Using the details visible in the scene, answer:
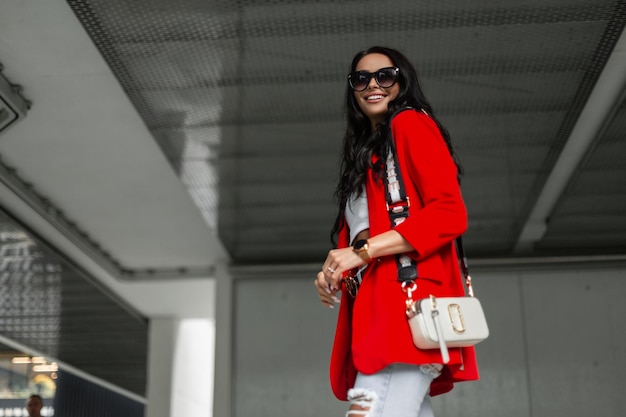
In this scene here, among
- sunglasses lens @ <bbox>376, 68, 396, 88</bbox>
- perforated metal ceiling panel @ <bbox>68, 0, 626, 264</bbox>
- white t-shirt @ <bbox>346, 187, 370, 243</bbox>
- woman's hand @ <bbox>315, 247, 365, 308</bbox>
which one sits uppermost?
perforated metal ceiling panel @ <bbox>68, 0, 626, 264</bbox>

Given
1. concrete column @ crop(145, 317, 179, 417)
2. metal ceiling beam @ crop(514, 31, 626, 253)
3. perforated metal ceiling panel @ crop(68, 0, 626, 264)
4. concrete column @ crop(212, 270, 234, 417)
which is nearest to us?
perforated metal ceiling panel @ crop(68, 0, 626, 264)

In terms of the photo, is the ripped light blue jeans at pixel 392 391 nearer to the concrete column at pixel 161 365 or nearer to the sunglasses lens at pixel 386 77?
the sunglasses lens at pixel 386 77

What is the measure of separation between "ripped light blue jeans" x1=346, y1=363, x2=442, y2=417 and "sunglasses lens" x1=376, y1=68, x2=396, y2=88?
70 cm

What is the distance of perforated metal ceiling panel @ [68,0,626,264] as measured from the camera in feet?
15.8

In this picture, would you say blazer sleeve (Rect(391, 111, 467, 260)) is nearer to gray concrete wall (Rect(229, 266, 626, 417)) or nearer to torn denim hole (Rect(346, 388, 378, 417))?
torn denim hole (Rect(346, 388, 378, 417))

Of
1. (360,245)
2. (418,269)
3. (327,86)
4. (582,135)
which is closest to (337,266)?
(360,245)

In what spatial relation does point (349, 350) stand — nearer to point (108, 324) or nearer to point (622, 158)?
point (622, 158)

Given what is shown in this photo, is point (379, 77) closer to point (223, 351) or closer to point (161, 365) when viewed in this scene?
point (223, 351)

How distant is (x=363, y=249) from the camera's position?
1853mm

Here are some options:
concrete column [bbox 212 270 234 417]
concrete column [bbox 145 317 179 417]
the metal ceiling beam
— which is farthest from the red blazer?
concrete column [bbox 145 317 179 417]

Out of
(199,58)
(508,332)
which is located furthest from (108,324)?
(199,58)

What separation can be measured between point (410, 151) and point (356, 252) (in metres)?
0.26

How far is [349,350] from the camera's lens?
2.01 metres

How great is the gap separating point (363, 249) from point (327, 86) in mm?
3894
